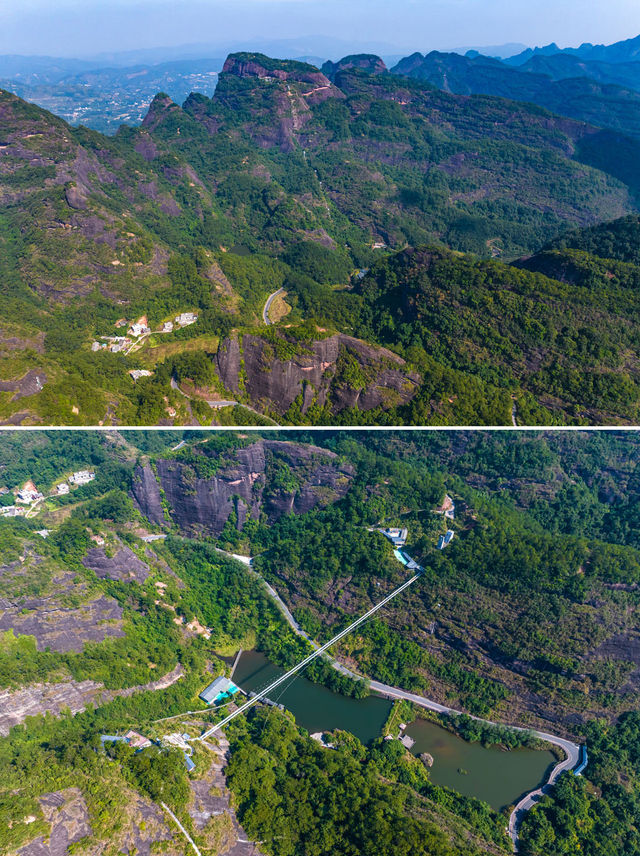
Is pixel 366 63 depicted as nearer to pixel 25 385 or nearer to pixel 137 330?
pixel 137 330

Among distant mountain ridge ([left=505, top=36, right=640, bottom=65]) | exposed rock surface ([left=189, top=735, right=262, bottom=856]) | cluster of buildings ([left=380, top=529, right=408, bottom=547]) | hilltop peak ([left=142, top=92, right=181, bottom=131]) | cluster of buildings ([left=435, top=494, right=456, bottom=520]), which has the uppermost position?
distant mountain ridge ([left=505, top=36, right=640, bottom=65])

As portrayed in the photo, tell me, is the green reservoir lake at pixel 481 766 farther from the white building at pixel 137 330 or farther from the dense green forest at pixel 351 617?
the white building at pixel 137 330

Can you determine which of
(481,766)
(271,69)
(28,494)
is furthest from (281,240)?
(271,69)

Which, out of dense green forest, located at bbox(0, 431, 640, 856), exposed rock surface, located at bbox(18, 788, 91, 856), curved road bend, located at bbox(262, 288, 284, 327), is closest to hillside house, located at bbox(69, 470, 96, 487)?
dense green forest, located at bbox(0, 431, 640, 856)

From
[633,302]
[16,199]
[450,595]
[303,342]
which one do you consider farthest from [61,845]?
[16,199]

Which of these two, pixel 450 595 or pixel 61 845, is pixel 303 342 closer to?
pixel 450 595

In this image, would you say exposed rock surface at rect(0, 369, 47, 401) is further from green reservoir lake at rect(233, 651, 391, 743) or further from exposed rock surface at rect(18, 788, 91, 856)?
exposed rock surface at rect(18, 788, 91, 856)


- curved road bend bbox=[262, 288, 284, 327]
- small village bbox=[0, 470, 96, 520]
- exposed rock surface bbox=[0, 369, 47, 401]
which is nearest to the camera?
exposed rock surface bbox=[0, 369, 47, 401]
